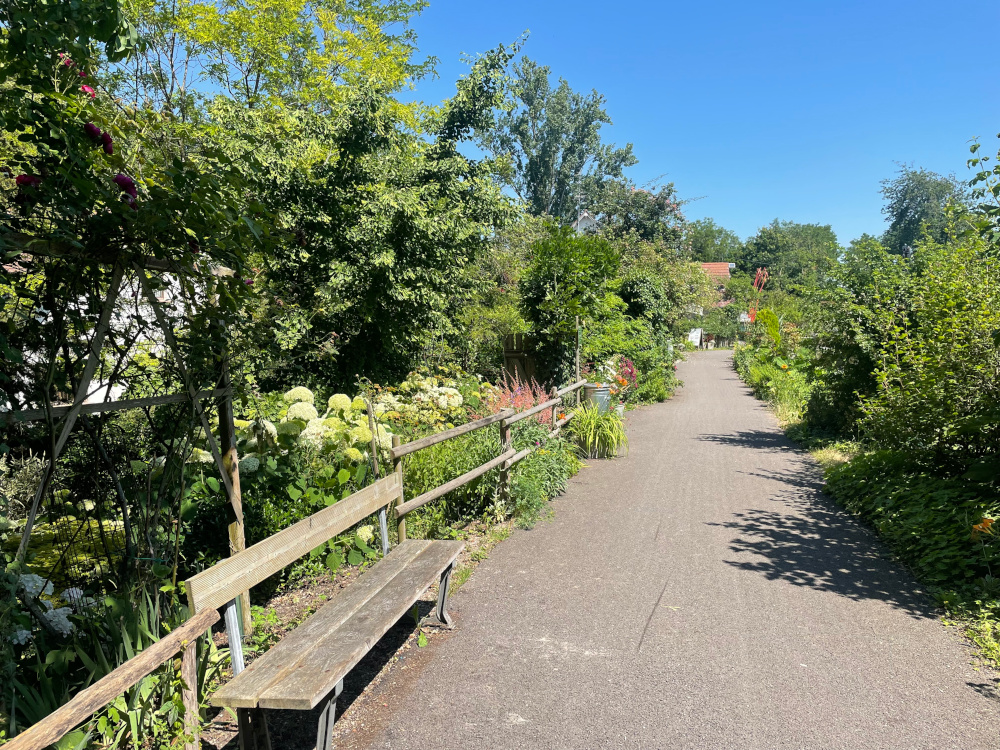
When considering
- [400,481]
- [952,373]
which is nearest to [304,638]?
[400,481]

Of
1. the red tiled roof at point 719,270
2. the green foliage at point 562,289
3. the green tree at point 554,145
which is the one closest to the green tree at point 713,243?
the red tiled roof at point 719,270

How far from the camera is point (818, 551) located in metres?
5.80

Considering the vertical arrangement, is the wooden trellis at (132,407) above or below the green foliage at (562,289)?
below

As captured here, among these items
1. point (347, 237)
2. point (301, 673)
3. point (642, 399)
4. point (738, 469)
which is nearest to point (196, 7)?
point (347, 237)

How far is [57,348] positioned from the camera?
8.57 feet

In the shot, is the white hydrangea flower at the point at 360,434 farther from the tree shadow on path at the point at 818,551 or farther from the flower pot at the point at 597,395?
the flower pot at the point at 597,395

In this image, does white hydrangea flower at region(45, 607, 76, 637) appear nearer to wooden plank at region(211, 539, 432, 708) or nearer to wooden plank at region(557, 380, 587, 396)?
wooden plank at region(211, 539, 432, 708)

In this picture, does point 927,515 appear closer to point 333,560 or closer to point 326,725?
point 333,560

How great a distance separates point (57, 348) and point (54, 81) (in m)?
1.04

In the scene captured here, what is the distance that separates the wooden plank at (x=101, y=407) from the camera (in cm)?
232

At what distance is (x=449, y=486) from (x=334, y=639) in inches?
102

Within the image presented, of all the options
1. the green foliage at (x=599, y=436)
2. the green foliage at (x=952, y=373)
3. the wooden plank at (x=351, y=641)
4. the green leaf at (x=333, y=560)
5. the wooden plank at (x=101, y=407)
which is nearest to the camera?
the wooden plank at (x=101, y=407)

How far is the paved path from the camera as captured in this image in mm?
3154

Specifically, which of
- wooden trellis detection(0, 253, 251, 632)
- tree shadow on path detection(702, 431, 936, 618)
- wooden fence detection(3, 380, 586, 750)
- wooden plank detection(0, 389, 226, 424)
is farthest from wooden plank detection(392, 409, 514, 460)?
tree shadow on path detection(702, 431, 936, 618)
